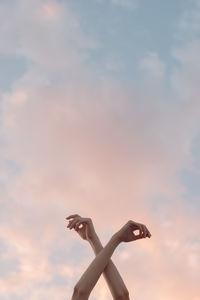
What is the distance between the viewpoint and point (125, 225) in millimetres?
11758

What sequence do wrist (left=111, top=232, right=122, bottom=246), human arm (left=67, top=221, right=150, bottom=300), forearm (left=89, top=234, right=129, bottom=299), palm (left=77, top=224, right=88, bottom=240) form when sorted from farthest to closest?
palm (left=77, top=224, right=88, bottom=240) → wrist (left=111, top=232, right=122, bottom=246) → forearm (left=89, top=234, right=129, bottom=299) → human arm (left=67, top=221, right=150, bottom=300)

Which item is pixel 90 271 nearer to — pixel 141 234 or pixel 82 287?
pixel 82 287

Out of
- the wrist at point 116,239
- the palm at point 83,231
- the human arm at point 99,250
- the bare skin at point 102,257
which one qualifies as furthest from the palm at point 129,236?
the palm at point 83,231

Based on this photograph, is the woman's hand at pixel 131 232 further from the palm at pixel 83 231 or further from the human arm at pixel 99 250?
the palm at pixel 83 231

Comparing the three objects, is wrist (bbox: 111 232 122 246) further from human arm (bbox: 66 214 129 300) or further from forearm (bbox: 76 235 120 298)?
human arm (bbox: 66 214 129 300)

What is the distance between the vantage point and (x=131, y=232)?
38.4 ft

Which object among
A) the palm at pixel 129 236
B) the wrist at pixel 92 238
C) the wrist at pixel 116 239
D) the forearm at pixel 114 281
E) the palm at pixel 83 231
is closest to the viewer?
the forearm at pixel 114 281

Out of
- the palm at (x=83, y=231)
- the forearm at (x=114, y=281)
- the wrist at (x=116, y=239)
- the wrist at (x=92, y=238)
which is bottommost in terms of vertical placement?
the forearm at (x=114, y=281)

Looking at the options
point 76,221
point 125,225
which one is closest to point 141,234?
point 125,225

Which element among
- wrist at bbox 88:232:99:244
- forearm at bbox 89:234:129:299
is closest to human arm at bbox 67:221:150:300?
forearm at bbox 89:234:129:299

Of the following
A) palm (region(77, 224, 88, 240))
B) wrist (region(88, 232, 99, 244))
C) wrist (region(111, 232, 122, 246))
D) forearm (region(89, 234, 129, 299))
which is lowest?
forearm (region(89, 234, 129, 299))

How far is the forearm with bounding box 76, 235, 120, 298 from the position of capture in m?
10.2

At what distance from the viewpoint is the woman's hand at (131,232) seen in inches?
452

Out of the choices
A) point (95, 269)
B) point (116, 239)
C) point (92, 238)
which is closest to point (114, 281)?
point (95, 269)
